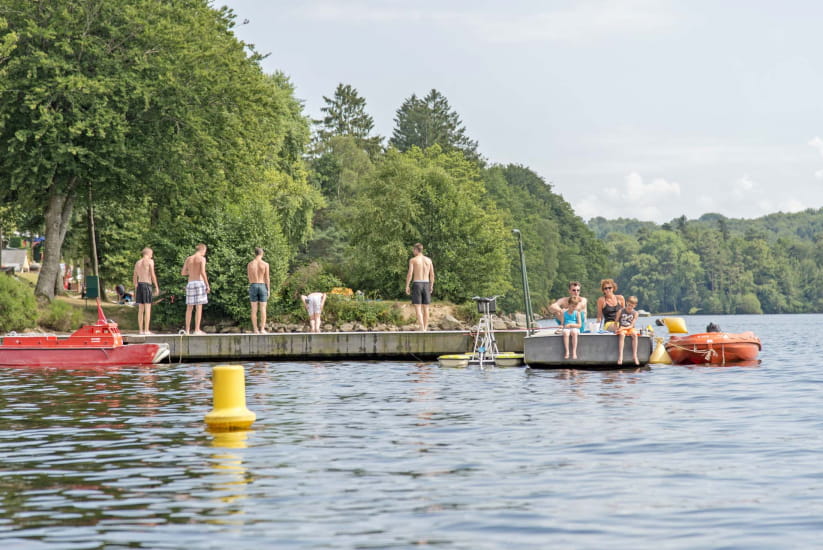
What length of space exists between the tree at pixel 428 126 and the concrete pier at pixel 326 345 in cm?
8315

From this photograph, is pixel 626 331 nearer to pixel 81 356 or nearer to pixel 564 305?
pixel 564 305

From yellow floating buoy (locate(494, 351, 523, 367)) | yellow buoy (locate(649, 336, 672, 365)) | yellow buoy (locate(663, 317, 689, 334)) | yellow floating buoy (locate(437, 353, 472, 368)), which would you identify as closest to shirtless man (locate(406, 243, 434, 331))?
yellow floating buoy (locate(437, 353, 472, 368))

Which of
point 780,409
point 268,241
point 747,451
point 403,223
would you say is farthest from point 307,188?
point 747,451

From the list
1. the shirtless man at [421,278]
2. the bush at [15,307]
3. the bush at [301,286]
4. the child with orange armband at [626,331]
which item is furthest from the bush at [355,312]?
the child with orange armband at [626,331]

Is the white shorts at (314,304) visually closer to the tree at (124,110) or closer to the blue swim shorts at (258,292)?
the blue swim shorts at (258,292)

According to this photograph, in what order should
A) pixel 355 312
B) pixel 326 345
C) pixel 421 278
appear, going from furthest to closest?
pixel 355 312
pixel 326 345
pixel 421 278

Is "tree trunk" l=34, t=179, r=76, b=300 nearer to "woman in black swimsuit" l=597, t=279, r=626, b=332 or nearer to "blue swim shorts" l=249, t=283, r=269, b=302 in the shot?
"blue swim shorts" l=249, t=283, r=269, b=302

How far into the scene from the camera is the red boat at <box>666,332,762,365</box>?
28344 mm

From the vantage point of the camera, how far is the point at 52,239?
1709 inches

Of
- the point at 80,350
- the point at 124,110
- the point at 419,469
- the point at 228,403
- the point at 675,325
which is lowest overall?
the point at 419,469

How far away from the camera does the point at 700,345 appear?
28328 millimetres

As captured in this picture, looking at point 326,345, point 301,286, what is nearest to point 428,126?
point 301,286

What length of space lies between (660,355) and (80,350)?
14014 millimetres

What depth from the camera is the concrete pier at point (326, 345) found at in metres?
30.3
